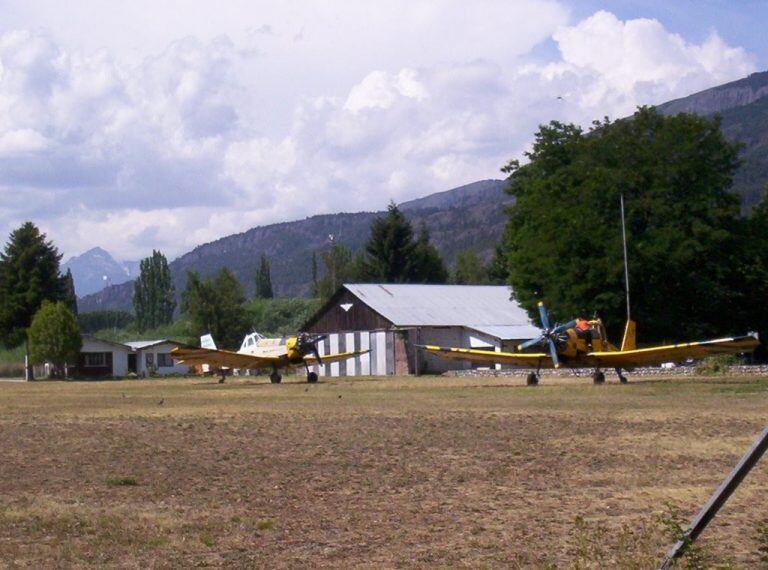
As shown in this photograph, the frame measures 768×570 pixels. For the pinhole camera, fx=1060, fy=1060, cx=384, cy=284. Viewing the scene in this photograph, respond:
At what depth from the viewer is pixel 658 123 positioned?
5622cm

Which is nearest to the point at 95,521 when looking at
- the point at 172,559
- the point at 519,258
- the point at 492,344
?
the point at 172,559

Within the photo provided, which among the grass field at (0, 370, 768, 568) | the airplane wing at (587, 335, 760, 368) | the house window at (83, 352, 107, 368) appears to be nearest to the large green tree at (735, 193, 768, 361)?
the airplane wing at (587, 335, 760, 368)

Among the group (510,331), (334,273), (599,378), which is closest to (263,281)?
(334,273)

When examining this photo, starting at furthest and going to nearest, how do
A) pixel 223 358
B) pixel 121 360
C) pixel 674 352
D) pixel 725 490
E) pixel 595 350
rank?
pixel 121 360, pixel 223 358, pixel 595 350, pixel 674 352, pixel 725 490

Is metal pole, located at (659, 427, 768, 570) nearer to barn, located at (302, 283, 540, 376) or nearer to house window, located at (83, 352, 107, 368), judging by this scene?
barn, located at (302, 283, 540, 376)

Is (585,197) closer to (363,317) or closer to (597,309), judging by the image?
(597,309)

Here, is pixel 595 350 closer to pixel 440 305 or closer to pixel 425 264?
pixel 440 305

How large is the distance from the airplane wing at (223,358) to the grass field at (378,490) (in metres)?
26.5

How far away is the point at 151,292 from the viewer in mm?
162250

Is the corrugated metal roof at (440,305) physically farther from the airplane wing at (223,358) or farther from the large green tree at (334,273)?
the large green tree at (334,273)

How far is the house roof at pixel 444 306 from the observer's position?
65.3 metres

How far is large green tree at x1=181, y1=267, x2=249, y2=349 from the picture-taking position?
8931 centimetres

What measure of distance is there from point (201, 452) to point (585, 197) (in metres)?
41.2

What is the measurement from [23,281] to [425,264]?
3605 centimetres
